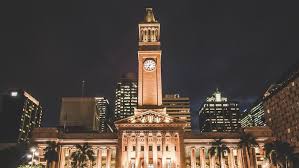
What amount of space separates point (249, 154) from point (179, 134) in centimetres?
2076

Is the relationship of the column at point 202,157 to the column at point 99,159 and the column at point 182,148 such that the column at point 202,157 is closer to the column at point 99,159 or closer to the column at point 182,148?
the column at point 182,148

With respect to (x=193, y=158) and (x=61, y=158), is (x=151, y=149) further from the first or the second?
(x=61, y=158)

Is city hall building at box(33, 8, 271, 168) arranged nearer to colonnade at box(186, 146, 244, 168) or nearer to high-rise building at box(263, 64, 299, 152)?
colonnade at box(186, 146, 244, 168)

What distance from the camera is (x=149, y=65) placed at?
11031 cm

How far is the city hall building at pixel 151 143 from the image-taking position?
95812mm

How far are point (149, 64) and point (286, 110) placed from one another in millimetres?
60155

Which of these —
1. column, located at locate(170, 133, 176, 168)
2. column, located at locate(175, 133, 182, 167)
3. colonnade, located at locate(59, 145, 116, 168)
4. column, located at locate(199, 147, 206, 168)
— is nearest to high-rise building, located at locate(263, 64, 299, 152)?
column, located at locate(199, 147, 206, 168)

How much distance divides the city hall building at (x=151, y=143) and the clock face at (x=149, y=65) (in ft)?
28.4

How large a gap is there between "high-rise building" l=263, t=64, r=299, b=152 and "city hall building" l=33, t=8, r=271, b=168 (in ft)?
89.1

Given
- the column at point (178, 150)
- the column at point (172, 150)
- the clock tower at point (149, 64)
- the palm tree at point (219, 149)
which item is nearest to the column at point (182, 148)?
the column at point (178, 150)

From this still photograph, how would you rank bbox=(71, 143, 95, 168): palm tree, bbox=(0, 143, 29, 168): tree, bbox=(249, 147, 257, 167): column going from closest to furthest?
bbox=(71, 143, 95, 168): palm tree, bbox=(0, 143, 29, 168): tree, bbox=(249, 147, 257, 167): column

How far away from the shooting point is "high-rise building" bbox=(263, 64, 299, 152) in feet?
399

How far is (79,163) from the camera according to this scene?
85.7m

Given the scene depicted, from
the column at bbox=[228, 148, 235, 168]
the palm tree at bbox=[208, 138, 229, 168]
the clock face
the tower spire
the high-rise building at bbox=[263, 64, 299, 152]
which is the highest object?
the tower spire
